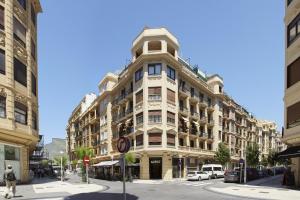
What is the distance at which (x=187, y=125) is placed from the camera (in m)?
45.8

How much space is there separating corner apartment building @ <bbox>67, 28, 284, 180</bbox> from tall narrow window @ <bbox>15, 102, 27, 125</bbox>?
17.2 m

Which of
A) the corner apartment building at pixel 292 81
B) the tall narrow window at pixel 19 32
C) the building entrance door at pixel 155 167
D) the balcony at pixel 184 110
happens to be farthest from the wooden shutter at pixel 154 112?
the tall narrow window at pixel 19 32

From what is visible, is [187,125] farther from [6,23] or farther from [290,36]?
[6,23]

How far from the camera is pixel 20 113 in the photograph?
26312mm

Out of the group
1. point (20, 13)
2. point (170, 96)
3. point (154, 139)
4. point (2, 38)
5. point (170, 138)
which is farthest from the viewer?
point (170, 96)

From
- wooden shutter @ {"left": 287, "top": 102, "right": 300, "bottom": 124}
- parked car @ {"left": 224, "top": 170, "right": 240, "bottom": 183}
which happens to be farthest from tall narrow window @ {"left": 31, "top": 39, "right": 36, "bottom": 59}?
wooden shutter @ {"left": 287, "top": 102, "right": 300, "bottom": 124}

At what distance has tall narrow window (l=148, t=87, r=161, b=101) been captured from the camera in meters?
40.9

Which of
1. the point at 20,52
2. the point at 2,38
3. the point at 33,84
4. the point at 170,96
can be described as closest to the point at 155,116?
the point at 170,96

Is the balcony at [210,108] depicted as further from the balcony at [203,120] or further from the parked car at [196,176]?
the parked car at [196,176]

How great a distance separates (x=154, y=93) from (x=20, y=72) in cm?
1887

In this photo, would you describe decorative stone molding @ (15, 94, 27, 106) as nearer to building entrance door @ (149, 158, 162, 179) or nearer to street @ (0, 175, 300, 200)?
street @ (0, 175, 300, 200)

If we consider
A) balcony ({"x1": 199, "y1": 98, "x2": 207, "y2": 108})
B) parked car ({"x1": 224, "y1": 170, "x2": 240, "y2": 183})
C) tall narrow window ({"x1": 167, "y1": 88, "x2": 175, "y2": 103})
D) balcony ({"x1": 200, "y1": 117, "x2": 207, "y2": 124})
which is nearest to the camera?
parked car ({"x1": 224, "y1": 170, "x2": 240, "y2": 183})

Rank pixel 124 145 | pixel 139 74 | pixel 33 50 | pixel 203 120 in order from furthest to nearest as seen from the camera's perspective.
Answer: pixel 203 120, pixel 139 74, pixel 33 50, pixel 124 145

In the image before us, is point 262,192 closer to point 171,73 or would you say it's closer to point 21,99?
point 21,99
